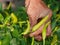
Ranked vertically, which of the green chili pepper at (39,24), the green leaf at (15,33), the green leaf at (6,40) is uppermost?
the green chili pepper at (39,24)

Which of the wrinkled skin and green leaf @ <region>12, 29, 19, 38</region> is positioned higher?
the wrinkled skin

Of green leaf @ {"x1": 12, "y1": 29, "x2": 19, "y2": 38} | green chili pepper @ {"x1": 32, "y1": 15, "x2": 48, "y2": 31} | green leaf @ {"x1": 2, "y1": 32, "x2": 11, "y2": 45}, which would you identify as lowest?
green leaf @ {"x1": 2, "y1": 32, "x2": 11, "y2": 45}

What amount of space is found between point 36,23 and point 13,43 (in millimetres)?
97

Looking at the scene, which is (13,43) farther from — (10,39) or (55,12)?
(55,12)

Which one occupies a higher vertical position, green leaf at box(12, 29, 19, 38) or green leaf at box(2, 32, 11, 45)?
green leaf at box(12, 29, 19, 38)

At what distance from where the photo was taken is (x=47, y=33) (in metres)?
0.68

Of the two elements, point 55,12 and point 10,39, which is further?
point 55,12

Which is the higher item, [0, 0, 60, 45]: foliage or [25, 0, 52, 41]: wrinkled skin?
[25, 0, 52, 41]: wrinkled skin

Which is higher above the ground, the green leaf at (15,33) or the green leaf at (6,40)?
the green leaf at (15,33)

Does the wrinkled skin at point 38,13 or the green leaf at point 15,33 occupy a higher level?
the wrinkled skin at point 38,13

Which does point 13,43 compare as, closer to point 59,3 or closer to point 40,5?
point 40,5

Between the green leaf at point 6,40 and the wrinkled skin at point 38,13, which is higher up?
the wrinkled skin at point 38,13

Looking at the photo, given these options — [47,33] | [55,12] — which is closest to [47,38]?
[47,33]

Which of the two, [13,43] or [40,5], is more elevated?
[40,5]
